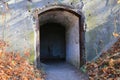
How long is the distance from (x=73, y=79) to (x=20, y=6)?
3.18 metres

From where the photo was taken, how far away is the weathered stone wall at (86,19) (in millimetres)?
8719

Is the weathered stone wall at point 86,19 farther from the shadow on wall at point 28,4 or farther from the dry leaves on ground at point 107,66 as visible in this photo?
the dry leaves on ground at point 107,66

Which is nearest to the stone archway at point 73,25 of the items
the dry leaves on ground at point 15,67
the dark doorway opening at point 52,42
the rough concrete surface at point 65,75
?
the rough concrete surface at point 65,75

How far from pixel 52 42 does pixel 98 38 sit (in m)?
5.31

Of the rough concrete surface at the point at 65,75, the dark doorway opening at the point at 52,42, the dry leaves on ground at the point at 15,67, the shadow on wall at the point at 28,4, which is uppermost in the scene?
the shadow on wall at the point at 28,4

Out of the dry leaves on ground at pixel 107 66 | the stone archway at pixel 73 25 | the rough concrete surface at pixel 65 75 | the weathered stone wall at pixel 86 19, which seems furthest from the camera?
the stone archway at pixel 73 25

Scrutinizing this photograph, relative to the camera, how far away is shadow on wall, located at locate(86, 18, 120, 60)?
358 inches

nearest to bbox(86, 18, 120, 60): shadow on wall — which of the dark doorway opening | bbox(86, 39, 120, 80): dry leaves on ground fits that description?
bbox(86, 39, 120, 80): dry leaves on ground

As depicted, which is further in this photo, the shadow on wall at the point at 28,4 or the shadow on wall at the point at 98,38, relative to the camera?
the shadow on wall at the point at 98,38

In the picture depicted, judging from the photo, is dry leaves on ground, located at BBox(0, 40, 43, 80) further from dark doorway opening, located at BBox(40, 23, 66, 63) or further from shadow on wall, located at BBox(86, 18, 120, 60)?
dark doorway opening, located at BBox(40, 23, 66, 63)

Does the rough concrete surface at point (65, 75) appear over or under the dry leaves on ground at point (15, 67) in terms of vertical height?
under

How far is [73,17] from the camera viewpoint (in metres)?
9.56

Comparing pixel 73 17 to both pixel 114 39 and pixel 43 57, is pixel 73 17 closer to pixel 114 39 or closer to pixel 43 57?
pixel 114 39

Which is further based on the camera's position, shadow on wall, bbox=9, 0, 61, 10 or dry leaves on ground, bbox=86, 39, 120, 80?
shadow on wall, bbox=9, 0, 61, 10
